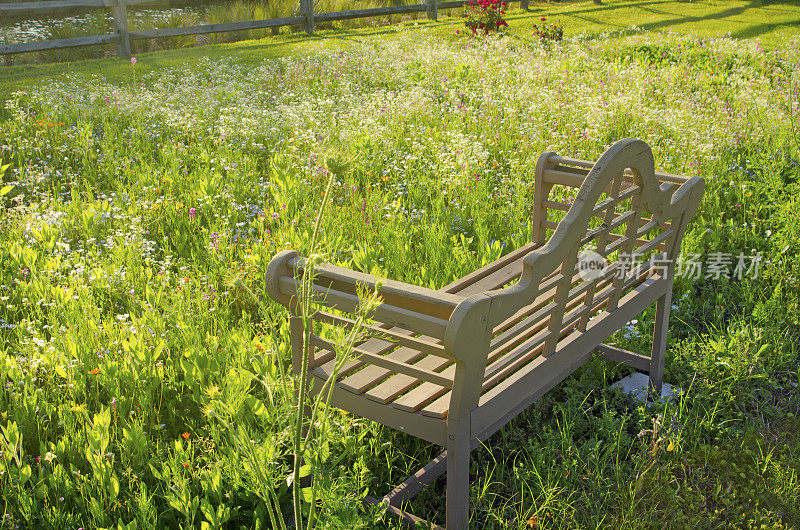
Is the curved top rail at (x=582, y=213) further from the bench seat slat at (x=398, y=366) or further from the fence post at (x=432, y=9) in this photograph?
the fence post at (x=432, y=9)

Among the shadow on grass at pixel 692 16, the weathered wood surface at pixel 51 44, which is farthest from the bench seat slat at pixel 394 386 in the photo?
the shadow on grass at pixel 692 16

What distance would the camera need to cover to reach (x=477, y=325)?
2.00 metres

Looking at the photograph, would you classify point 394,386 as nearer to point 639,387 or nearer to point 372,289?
point 372,289

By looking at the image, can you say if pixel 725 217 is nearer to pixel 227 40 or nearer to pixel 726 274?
pixel 726 274

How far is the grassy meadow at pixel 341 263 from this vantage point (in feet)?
8.66

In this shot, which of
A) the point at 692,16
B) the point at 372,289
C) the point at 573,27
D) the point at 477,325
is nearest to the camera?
the point at 477,325

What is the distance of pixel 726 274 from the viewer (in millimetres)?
4516

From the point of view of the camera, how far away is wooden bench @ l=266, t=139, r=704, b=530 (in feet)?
6.86

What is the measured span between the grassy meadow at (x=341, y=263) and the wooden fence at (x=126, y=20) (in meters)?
2.06

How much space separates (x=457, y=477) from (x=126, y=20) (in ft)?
38.9

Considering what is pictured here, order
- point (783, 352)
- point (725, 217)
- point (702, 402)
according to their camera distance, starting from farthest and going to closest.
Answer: point (725, 217), point (783, 352), point (702, 402)

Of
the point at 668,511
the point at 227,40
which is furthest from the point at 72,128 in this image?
the point at 227,40

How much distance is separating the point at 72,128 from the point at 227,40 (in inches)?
352

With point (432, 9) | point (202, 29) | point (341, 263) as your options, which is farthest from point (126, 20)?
point (341, 263)
